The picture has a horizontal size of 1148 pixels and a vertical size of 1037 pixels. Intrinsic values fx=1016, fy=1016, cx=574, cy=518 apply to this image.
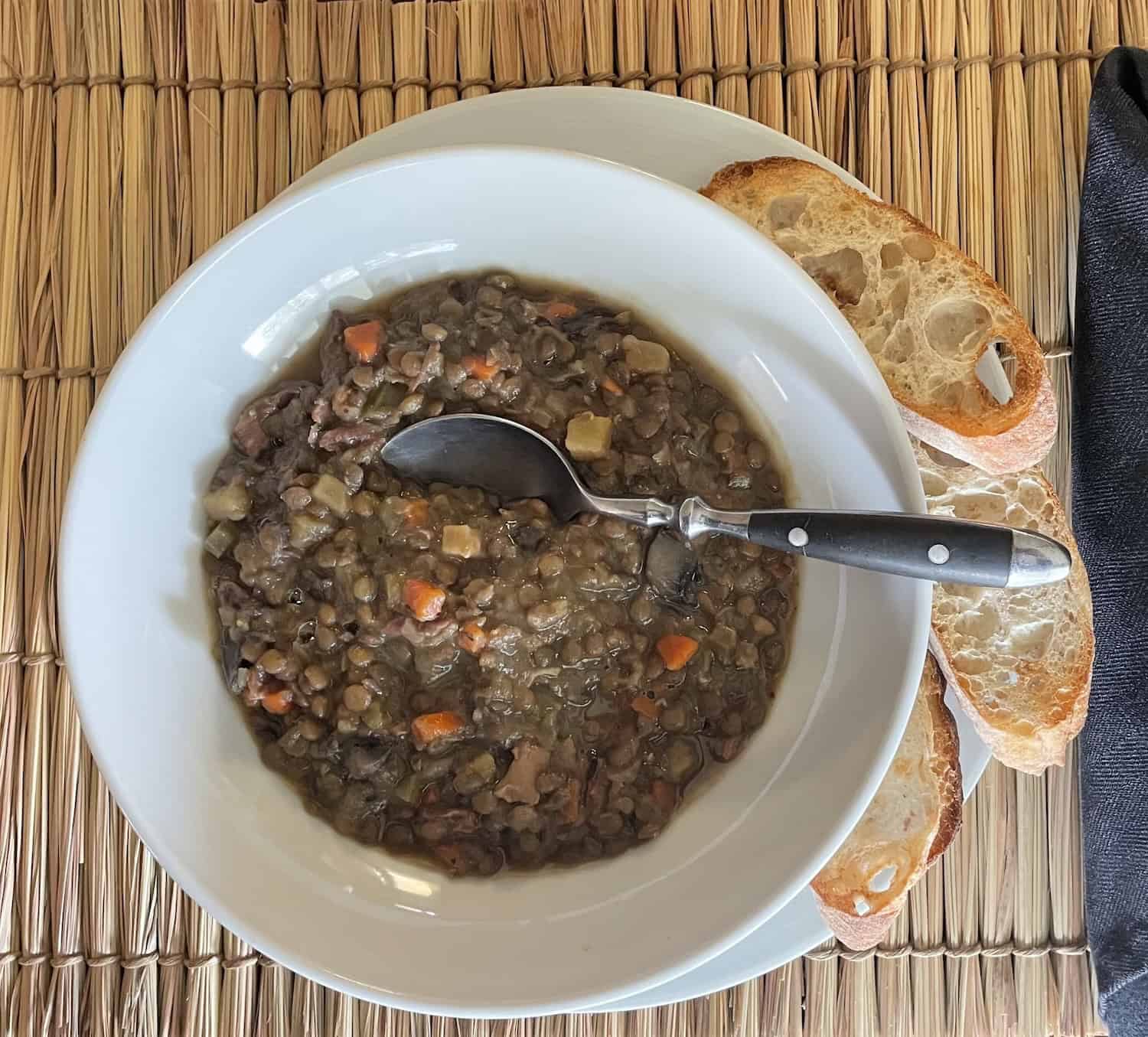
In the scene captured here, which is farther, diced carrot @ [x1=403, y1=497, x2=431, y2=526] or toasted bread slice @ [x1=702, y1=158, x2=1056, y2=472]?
toasted bread slice @ [x1=702, y1=158, x2=1056, y2=472]

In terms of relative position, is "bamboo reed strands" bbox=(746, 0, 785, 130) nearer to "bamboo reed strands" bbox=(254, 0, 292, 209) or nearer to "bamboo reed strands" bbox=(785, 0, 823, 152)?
"bamboo reed strands" bbox=(785, 0, 823, 152)

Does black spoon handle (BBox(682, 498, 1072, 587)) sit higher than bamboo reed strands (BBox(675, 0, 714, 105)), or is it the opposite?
bamboo reed strands (BBox(675, 0, 714, 105))

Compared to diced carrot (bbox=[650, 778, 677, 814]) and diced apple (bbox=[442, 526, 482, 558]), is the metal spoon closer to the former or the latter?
diced apple (bbox=[442, 526, 482, 558])

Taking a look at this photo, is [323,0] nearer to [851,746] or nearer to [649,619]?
[649,619]

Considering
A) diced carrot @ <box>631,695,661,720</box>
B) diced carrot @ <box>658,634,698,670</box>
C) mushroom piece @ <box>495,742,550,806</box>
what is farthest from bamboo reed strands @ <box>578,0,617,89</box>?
mushroom piece @ <box>495,742,550,806</box>

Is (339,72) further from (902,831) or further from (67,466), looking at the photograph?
(902,831)

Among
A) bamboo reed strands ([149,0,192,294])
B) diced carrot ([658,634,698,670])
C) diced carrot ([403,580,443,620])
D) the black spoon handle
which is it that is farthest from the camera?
bamboo reed strands ([149,0,192,294])

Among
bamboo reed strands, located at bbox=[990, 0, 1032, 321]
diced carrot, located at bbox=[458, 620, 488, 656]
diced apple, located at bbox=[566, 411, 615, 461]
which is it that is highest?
bamboo reed strands, located at bbox=[990, 0, 1032, 321]

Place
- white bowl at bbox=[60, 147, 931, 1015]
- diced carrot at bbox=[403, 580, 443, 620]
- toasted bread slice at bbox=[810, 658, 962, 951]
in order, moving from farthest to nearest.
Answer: toasted bread slice at bbox=[810, 658, 962, 951] → diced carrot at bbox=[403, 580, 443, 620] → white bowl at bbox=[60, 147, 931, 1015]
